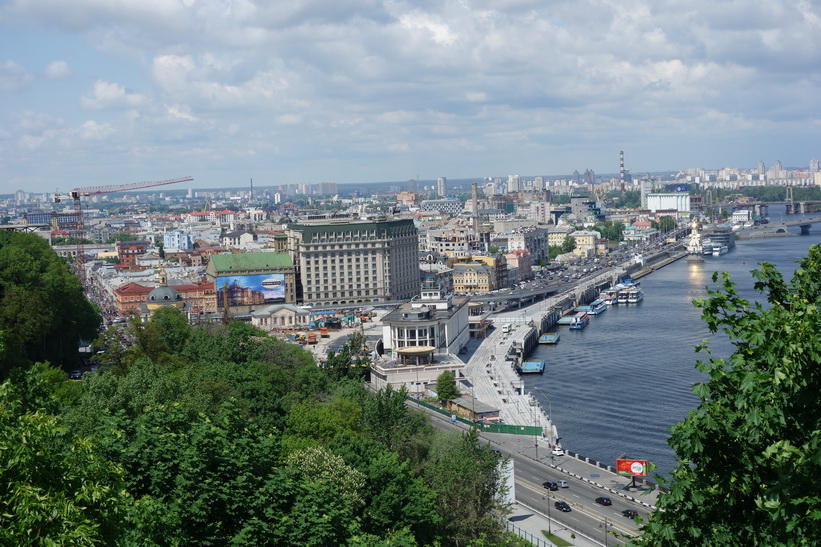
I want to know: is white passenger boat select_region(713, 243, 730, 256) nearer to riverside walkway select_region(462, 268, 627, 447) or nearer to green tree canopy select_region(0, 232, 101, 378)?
riverside walkway select_region(462, 268, 627, 447)

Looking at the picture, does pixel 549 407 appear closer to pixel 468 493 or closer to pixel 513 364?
pixel 513 364

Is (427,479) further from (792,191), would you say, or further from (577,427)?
(792,191)

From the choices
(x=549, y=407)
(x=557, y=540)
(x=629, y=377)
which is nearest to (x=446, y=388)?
(x=549, y=407)

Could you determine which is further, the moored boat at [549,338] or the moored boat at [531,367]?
the moored boat at [549,338]

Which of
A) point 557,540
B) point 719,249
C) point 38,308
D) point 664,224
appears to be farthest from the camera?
point 664,224

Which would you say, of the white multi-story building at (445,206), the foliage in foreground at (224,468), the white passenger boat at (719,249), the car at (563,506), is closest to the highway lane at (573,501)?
the car at (563,506)

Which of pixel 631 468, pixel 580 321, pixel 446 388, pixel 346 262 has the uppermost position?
pixel 346 262

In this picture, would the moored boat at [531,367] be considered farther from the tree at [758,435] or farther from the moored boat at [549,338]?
the tree at [758,435]
